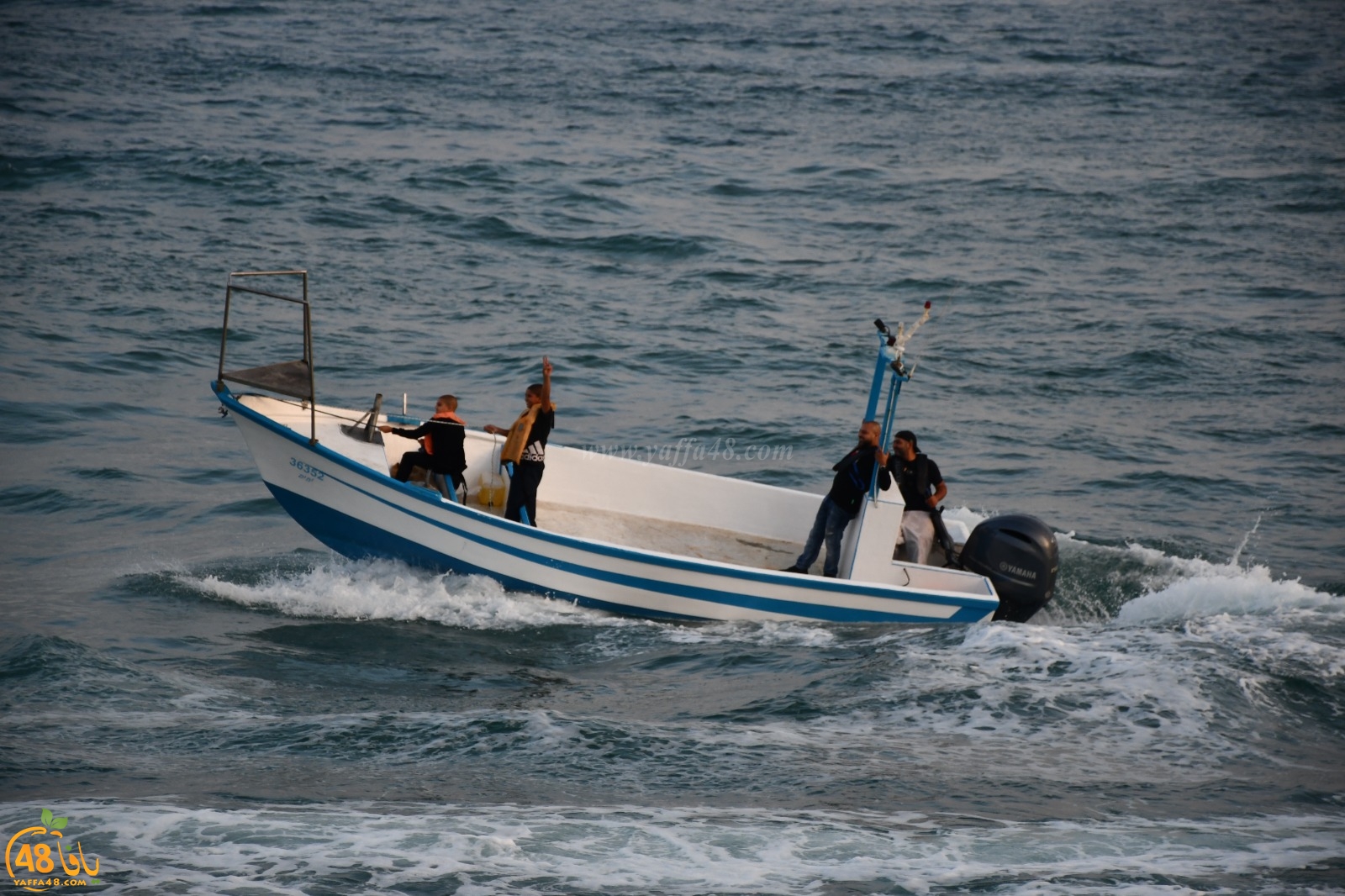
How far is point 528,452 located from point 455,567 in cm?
113

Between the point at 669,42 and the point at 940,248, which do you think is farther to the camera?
the point at 669,42

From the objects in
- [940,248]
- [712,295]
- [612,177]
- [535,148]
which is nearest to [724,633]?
[712,295]

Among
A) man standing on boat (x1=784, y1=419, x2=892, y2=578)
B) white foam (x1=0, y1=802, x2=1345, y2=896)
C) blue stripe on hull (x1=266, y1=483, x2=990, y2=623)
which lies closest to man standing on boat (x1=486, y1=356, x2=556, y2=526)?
blue stripe on hull (x1=266, y1=483, x2=990, y2=623)

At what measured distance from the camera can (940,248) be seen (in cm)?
2419

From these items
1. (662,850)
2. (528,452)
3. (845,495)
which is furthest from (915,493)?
(662,850)

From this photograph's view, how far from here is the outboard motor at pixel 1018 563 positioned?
11125 mm

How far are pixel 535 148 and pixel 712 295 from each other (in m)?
8.63

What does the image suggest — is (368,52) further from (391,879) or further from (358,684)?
(391,879)

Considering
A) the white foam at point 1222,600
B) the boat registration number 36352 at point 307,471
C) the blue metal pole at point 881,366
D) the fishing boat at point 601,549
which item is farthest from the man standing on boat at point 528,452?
the white foam at point 1222,600

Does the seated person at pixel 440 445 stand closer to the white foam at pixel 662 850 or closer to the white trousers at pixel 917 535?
the white trousers at pixel 917 535

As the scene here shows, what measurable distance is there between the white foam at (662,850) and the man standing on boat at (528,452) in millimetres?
3750

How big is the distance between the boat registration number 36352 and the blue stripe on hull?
8.8 inches

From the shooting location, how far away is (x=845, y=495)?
1115 centimetres

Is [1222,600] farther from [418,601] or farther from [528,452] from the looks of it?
[418,601]
